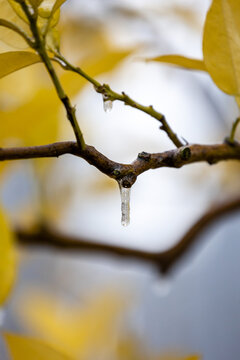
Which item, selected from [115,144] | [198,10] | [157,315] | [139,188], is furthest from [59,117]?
[157,315]

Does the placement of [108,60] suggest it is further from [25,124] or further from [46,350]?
[46,350]

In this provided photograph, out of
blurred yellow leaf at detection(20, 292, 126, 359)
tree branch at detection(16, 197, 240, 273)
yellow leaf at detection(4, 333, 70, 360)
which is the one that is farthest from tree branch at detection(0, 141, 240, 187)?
blurred yellow leaf at detection(20, 292, 126, 359)

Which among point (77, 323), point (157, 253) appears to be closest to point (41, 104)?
point (157, 253)

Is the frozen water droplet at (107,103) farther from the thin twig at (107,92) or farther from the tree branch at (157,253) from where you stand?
the tree branch at (157,253)

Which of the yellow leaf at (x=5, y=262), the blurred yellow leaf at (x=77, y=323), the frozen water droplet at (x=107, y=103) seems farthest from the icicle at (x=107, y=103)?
the blurred yellow leaf at (x=77, y=323)

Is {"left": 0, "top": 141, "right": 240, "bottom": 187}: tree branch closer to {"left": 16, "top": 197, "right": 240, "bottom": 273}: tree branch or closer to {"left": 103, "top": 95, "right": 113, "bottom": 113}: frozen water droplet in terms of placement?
{"left": 103, "top": 95, "right": 113, "bottom": 113}: frozen water droplet
